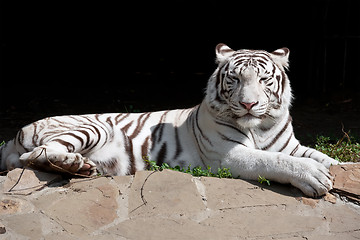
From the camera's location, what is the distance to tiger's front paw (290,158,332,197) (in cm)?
305

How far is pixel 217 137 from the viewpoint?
144 inches

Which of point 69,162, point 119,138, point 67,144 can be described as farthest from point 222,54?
point 69,162

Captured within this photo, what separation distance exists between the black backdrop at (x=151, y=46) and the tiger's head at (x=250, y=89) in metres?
4.47

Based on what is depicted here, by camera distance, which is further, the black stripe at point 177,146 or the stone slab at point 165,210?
the black stripe at point 177,146

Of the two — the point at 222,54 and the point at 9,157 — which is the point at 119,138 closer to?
the point at 9,157

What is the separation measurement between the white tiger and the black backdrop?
4.34 meters

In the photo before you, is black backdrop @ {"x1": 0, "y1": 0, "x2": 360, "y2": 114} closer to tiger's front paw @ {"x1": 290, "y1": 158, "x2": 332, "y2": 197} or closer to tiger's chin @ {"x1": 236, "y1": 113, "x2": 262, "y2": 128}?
tiger's chin @ {"x1": 236, "y1": 113, "x2": 262, "y2": 128}

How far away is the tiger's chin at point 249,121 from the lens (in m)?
3.49

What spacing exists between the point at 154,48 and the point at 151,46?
0.08 metres

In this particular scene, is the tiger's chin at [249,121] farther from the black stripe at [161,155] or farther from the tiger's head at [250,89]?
the black stripe at [161,155]

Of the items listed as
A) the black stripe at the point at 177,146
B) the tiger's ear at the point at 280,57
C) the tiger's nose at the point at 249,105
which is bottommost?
the black stripe at the point at 177,146

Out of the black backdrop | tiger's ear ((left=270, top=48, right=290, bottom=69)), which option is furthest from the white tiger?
the black backdrop

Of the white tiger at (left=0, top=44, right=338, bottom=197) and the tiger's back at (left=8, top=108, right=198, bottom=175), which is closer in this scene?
the white tiger at (left=0, top=44, right=338, bottom=197)

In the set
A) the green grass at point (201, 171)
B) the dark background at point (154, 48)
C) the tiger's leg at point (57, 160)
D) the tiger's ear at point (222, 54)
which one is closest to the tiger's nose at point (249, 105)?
the green grass at point (201, 171)
